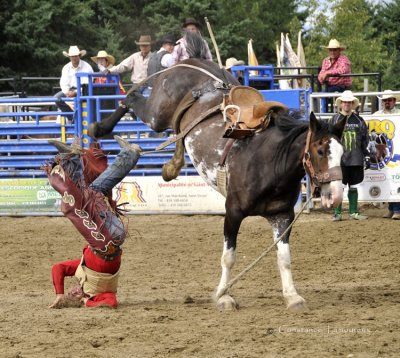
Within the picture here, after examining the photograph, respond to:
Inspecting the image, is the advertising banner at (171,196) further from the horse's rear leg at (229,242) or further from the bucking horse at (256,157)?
the horse's rear leg at (229,242)

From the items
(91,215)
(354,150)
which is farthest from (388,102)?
(91,215)

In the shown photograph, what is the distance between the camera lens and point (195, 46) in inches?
359

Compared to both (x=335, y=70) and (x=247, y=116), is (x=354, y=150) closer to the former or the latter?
(x=335, y=70)

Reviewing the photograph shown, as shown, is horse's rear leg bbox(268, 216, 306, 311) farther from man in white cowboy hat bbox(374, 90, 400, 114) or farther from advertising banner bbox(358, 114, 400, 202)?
man in white cowboy hat bbox(374, 90, 400, 114)

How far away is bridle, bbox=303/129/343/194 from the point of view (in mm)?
6527

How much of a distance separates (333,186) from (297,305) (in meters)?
0.97

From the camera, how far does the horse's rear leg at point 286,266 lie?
22.6ft

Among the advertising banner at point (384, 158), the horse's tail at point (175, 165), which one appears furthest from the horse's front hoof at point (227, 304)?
Answer: the advertising banner at point (384, 158)

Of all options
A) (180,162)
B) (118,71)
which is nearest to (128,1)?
(118,71)

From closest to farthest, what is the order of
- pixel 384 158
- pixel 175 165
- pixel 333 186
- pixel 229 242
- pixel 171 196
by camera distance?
pixel 333 186
pixel 229 242
pixel 175 165
pixel 384 158
pixel 171 196

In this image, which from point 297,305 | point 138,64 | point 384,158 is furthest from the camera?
point 138,64

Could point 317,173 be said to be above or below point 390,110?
above

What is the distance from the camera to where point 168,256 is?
396 inches

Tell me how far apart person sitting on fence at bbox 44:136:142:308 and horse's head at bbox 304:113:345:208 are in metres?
1.37
